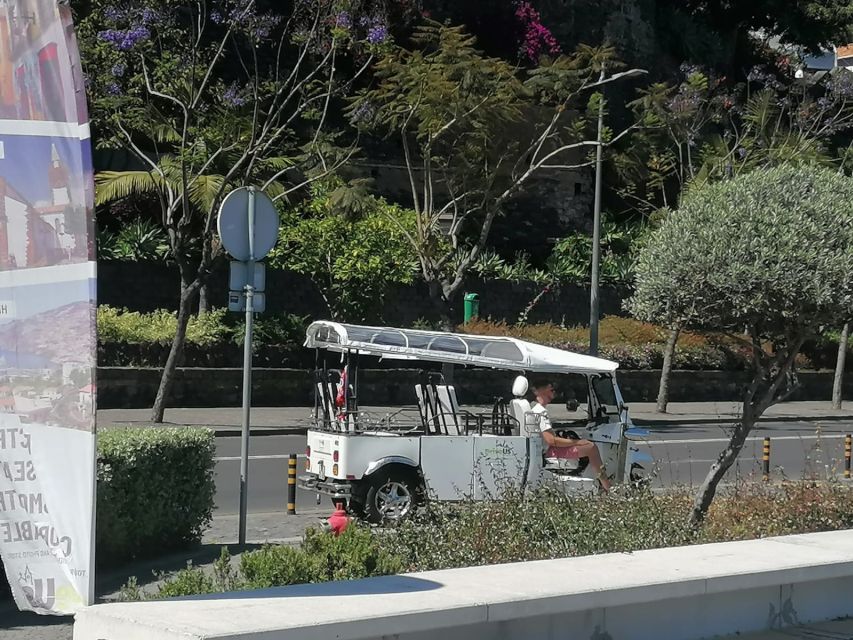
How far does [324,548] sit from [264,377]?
66.2ft

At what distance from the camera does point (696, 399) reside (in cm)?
3484

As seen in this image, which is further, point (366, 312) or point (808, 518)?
point (366, 312)

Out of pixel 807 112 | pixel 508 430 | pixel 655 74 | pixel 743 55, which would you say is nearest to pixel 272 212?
pixel 508 430

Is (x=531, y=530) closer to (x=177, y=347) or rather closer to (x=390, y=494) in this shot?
(x=390, y=494)

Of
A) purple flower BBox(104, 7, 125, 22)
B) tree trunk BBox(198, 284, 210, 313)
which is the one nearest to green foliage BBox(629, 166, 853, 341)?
purple flower BBox(104, 7, 125, 22)

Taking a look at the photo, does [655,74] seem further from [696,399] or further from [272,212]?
[272,212]

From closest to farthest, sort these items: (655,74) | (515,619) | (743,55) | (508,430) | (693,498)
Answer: (515,619), (693,498), (508,430), (655,74), (743,55)

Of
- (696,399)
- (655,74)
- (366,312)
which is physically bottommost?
(696,399)

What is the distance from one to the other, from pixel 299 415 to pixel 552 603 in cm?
2023

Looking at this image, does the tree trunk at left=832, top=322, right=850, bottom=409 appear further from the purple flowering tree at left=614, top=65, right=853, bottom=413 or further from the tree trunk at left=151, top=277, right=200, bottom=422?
the tree trunk at left=151, top=277, right=200, bottom=422

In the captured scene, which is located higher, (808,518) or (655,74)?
(655,74)

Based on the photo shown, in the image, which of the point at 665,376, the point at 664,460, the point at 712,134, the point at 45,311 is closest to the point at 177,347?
the point at 664,460

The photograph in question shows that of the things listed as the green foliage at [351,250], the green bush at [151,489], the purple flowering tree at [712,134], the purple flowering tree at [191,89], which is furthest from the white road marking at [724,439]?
the green bush at [151,489]

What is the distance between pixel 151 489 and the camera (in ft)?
32.6
